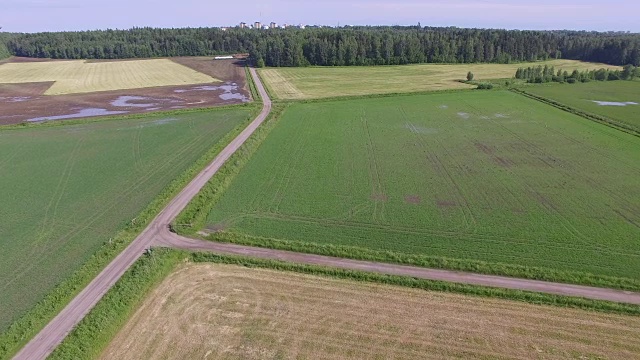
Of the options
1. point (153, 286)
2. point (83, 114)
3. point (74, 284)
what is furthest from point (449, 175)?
point (83, 114)

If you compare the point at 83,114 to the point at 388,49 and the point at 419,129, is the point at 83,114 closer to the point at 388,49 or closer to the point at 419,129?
the point at 419,129

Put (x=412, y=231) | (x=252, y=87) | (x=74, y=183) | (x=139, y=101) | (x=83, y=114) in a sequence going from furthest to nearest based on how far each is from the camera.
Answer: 1. (x=252, y=87)
2. (x=139, y=101)
3. (x=83, y=114)
4. (x=74, y=183)
5. (x=412, y=231)

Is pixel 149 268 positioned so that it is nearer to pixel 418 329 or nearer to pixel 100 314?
pixel 100 314

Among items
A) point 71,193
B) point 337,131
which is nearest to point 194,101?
point 337,131

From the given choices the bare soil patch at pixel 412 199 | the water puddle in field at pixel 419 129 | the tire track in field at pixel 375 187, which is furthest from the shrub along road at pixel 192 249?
the water puddle in field at pixel 419 129

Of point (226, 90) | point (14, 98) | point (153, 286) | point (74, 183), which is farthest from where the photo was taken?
point (226, 90)
